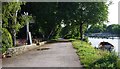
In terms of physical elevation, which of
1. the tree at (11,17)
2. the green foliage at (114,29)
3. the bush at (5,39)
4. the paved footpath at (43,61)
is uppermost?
the tree at (11,17)

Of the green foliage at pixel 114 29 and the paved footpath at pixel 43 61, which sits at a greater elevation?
the paved footpath at pixel 43 61

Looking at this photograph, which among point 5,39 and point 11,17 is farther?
point 11,17

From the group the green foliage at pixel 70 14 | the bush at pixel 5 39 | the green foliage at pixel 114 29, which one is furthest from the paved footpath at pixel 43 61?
the green foliage at pixel 114 29

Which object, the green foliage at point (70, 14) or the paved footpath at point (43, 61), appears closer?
the paved footpath at point (43, 61)

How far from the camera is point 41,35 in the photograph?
5756cm

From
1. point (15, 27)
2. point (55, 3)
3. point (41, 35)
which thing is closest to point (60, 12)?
point (55, 3)

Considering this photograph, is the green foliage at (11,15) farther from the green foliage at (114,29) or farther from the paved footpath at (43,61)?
the green foliage at (114,29)

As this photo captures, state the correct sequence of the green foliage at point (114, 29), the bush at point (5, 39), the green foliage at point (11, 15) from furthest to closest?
the green foliage at point (114, 29)
the green foliage at point (11, 15)
the bush at point (5, 39)

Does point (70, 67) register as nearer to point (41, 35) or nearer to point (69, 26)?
point (41, 35)

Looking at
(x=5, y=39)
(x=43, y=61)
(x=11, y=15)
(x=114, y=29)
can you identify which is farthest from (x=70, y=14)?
(x=114, y=29)

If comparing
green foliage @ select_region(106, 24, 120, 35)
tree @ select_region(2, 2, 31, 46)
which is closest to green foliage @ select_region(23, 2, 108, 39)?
tree @ select_region(2, 2, 31, 46)

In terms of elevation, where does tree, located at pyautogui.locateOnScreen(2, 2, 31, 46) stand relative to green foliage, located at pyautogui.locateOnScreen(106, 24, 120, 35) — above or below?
above

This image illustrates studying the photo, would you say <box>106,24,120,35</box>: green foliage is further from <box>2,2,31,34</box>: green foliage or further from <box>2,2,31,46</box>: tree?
<box>2,2,31,34</box>: green foliage

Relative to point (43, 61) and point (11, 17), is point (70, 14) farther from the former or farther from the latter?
point (43, 61)
